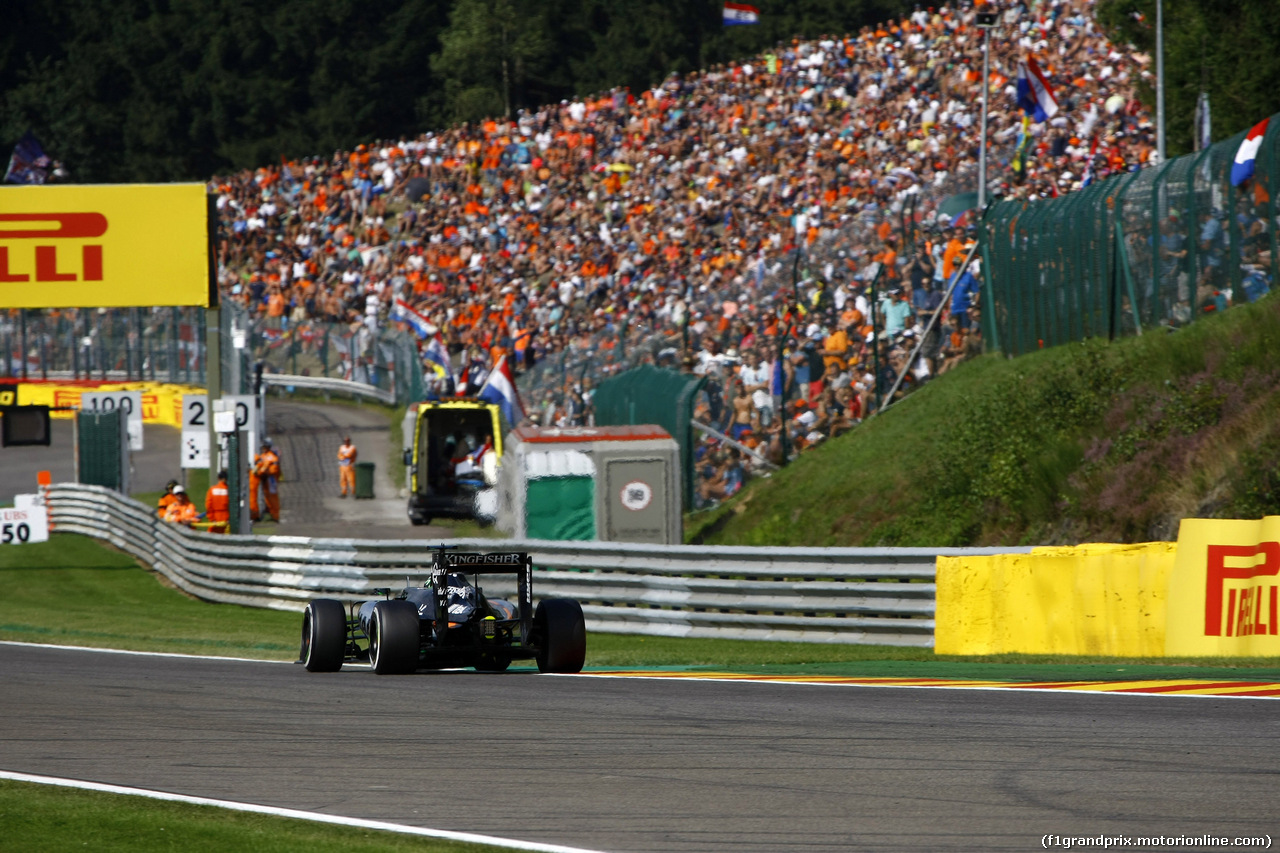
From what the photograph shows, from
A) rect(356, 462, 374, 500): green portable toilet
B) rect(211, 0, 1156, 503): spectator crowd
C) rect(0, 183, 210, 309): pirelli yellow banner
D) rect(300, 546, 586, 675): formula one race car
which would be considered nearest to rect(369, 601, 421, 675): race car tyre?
rect(300, 546, 586, 675): formula one race car

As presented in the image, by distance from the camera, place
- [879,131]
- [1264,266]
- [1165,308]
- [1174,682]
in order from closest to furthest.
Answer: [1174,682]
[1264,266]
[1165,308]
[879,131]

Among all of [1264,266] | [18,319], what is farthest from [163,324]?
[1264,266]

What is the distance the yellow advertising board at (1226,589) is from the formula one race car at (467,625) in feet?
15.0

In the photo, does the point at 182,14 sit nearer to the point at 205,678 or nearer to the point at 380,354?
the point at 380,354

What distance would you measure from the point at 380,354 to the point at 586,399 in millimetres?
16291

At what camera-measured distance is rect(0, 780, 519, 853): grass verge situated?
6211mm

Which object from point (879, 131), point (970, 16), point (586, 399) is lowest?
point (586, 399)

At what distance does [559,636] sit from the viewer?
12.1m

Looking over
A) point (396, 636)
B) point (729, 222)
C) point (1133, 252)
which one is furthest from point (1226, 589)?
point (729, 222)

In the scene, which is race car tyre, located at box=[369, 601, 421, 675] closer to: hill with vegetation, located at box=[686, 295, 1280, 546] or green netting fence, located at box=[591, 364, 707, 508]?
hill with vegetation, located at box=[686, 295, 1280, 546]

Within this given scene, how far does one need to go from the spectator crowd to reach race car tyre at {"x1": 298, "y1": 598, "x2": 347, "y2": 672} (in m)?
12.2

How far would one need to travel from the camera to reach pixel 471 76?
85375 mm

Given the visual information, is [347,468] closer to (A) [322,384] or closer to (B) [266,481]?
(B) [266,481]

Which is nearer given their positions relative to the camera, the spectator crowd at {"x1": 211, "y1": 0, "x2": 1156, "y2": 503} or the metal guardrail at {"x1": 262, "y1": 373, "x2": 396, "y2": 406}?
the spectator crowd at {"x1": 211, "y1": 0, "x2": 1156, "y2": 503}
